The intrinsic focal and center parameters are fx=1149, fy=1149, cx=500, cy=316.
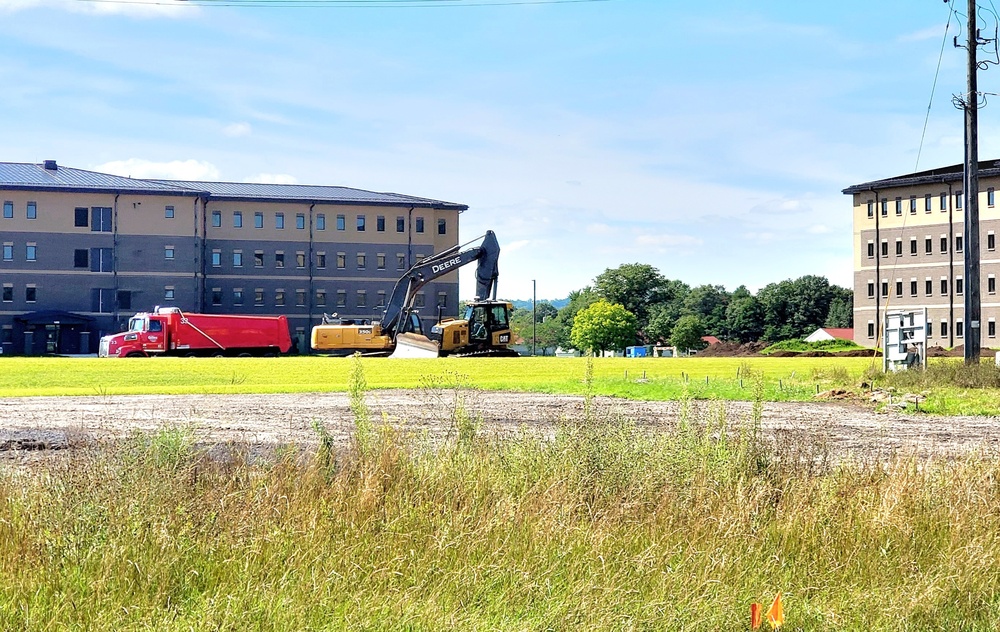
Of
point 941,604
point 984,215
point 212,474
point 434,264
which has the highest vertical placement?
point 984,215

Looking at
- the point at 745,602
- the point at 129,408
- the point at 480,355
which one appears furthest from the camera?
the point at 480,355

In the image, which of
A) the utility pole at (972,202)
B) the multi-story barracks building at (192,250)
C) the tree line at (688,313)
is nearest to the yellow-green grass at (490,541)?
the utility pole at (972,202)

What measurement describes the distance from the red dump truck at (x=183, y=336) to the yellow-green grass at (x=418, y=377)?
62.9ft

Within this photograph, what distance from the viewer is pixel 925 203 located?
326 feet

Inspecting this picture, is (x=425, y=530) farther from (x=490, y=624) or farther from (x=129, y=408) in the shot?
(x=129, y=408)

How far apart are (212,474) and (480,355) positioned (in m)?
44.6

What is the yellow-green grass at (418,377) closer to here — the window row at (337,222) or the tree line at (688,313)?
the window row at (337,222)

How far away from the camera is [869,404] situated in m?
22.5

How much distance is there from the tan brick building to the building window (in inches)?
2545

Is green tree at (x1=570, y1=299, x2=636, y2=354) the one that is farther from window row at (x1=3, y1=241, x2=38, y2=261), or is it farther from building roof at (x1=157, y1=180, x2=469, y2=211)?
window row at (x1=3, y1=241, x2=38, y2=261)

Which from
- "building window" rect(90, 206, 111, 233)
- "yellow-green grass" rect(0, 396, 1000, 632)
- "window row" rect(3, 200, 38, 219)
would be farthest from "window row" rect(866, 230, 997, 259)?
"yellow-green grass" rect(0, 396, 1000, 632)

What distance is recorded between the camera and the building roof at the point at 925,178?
95500mm

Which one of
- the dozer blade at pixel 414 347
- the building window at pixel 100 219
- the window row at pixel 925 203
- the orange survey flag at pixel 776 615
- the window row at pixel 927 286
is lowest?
the orange survey flag at pixel 776 615

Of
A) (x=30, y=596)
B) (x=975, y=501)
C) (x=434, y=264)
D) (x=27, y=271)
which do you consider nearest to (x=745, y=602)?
(x=975, y=501)
